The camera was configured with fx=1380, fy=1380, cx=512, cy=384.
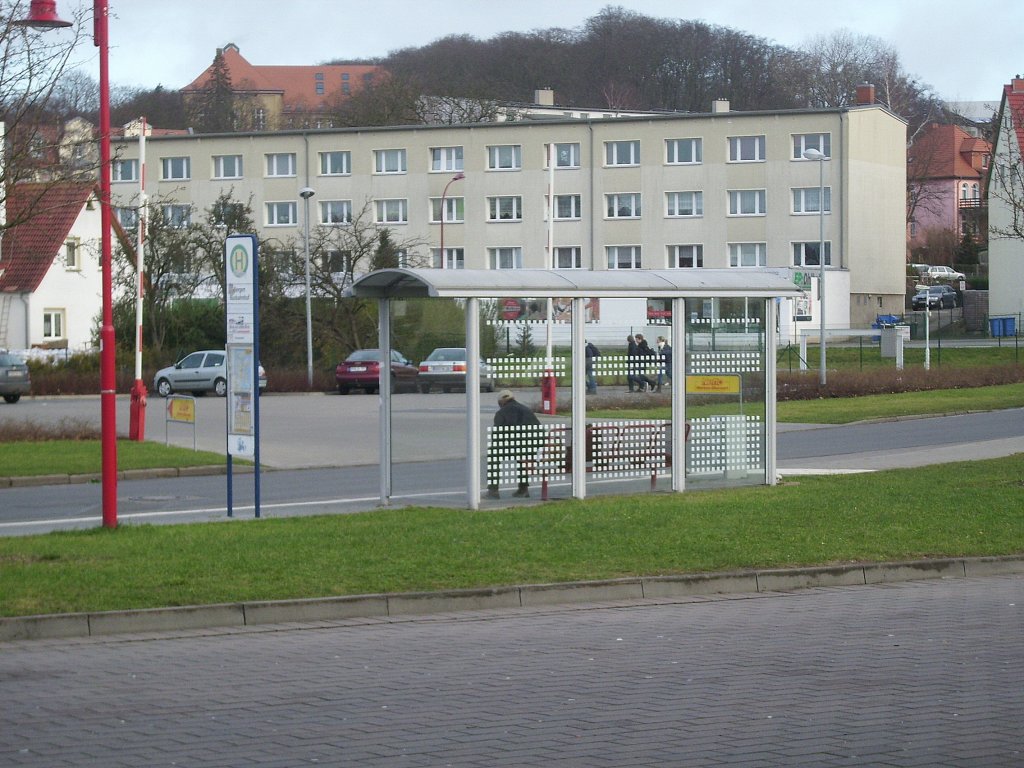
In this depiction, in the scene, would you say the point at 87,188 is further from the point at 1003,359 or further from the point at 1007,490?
the point at 1003,359

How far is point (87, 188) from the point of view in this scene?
47.0 feet

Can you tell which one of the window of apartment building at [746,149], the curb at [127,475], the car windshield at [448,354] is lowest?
the curb at [127,475]

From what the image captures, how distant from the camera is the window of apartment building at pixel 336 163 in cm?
7781

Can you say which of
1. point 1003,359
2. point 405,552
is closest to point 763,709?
point 405,552

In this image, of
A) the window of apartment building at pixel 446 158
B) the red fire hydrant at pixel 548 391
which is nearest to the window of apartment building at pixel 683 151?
the window of apartment building at pixel 446 158

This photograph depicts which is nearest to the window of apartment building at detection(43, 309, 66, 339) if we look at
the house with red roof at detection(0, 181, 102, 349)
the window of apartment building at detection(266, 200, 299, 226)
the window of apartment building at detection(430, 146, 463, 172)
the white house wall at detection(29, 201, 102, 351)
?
the house with red roof at detection(0, 181, 102, 349)

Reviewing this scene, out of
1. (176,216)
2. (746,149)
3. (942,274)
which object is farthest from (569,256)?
(942,274)

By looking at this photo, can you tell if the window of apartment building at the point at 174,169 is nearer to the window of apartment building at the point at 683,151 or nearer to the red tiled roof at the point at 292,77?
the window of apartment building at the point at 683,151

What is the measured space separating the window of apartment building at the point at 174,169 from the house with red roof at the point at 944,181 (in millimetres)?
50316

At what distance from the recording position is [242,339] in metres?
15.6

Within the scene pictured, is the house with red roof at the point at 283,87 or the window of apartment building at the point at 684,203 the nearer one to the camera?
the window of apartment building at the point at 684,203

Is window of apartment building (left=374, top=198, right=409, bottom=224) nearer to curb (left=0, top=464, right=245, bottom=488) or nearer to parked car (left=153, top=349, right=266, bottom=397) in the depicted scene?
parked car (left=153, top=349, right=266, bottom=397)

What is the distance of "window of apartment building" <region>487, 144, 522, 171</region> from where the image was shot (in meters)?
75.4

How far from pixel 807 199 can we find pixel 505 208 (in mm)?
16313
